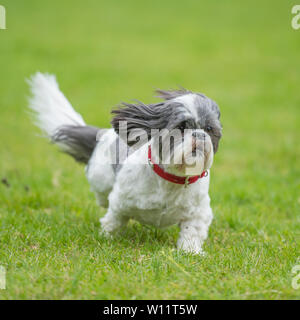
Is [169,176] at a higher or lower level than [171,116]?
lower

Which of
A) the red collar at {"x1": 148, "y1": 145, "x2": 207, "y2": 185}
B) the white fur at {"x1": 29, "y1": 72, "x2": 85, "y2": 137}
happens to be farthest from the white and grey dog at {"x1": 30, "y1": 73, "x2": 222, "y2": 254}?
the white fur at {"x1": 29, "y1": 72, "x2": 85, "y2": 137}

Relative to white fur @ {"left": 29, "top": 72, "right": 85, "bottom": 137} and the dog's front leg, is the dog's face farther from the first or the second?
white fur @ {"left": 29, "top": 72, "right": 85, "bottom": 137}

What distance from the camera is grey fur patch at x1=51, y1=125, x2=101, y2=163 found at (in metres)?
4.61

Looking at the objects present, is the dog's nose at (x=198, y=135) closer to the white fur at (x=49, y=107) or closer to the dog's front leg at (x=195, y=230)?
the dog's front leg at (x=195, y=230)

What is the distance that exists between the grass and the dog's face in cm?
66

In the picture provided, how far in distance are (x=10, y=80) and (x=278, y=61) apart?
7.39m

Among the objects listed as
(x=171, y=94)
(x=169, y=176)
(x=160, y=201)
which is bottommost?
(x=160, y=201)

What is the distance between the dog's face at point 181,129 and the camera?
123 inches

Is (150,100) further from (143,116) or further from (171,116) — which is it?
(171,116)

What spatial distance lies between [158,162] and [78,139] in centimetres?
141

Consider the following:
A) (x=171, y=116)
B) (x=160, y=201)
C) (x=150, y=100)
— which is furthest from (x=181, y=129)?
(x=150, y=100)

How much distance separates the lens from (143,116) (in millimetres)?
3422

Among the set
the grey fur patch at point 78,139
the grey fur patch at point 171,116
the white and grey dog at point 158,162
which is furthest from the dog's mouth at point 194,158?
the grey fur patch at point 78,139
